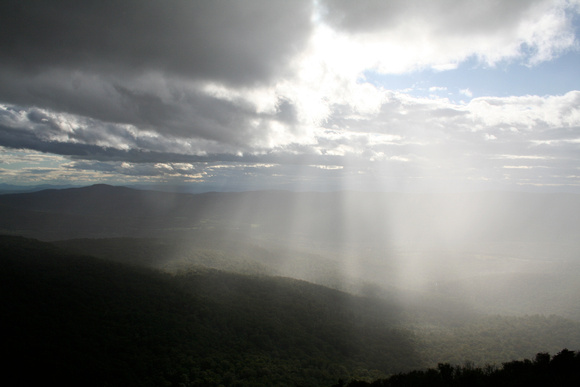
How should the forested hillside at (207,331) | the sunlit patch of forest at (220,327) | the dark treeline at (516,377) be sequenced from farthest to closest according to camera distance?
the sunlit patch of forest at (220,327) < the forested hillside at (207,331) < the dark treeline at (516,377)

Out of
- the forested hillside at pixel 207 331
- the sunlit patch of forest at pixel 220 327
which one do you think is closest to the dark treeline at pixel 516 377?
the sunlit patch of forest at pixel 220 327

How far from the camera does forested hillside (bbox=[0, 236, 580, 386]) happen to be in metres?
35.0

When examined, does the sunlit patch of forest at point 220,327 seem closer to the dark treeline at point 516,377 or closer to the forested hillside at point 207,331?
the forested hillside at point 207,331

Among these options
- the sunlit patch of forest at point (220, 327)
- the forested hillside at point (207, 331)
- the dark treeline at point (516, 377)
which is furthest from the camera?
the sunlit patch of forest at point (220, 327)

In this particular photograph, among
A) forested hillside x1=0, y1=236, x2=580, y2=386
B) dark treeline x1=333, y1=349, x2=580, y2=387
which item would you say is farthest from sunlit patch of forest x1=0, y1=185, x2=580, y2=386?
dark treeline x1=333, y1=349, x2=580, y2=387

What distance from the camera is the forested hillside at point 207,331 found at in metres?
35.0

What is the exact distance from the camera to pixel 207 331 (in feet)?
162

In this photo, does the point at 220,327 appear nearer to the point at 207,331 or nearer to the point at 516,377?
the point at 207,331

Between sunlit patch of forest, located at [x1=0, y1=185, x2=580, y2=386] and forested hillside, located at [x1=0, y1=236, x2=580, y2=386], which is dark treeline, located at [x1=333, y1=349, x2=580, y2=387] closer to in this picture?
sunlit patch of forest, located at [x1=0, y1=185, x2=580, y2=386]

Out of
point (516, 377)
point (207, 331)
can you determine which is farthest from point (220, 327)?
point (516, 377)

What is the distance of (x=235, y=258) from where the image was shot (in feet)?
381

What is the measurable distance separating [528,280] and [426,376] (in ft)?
432

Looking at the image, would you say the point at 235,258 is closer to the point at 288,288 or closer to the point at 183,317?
the point at 288,288

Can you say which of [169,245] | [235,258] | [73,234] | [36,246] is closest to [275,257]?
[235,258]
